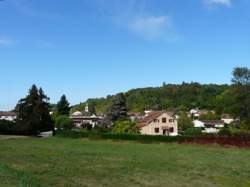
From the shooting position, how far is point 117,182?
16.7 m

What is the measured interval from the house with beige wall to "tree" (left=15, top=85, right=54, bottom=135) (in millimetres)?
20856

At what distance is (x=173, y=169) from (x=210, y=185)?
4.89 metres

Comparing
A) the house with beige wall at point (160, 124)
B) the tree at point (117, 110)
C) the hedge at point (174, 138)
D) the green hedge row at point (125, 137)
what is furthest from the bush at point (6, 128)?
the house with beige wall at point (160, 124)

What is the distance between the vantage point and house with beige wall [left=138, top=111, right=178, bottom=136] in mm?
97438

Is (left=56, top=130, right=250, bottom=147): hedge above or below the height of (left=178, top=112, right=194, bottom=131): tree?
below

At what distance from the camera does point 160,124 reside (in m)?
100

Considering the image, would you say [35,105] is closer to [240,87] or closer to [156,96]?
[240,87]

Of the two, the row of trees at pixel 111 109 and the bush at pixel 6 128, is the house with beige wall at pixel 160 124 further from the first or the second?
the bush at pixel 6 128

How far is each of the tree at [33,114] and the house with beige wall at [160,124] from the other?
68.4 feet

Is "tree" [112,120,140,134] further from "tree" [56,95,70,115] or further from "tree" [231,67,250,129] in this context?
"tree" [56,95,70,115]

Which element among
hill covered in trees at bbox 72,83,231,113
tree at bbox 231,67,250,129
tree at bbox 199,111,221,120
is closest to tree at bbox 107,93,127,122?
tree at bbox 231,67,250,129

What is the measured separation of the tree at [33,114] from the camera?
7925 cm

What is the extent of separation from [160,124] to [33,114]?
2953 centimetres

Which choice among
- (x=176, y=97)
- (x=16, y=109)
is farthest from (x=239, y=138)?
(x=176, y=97)
